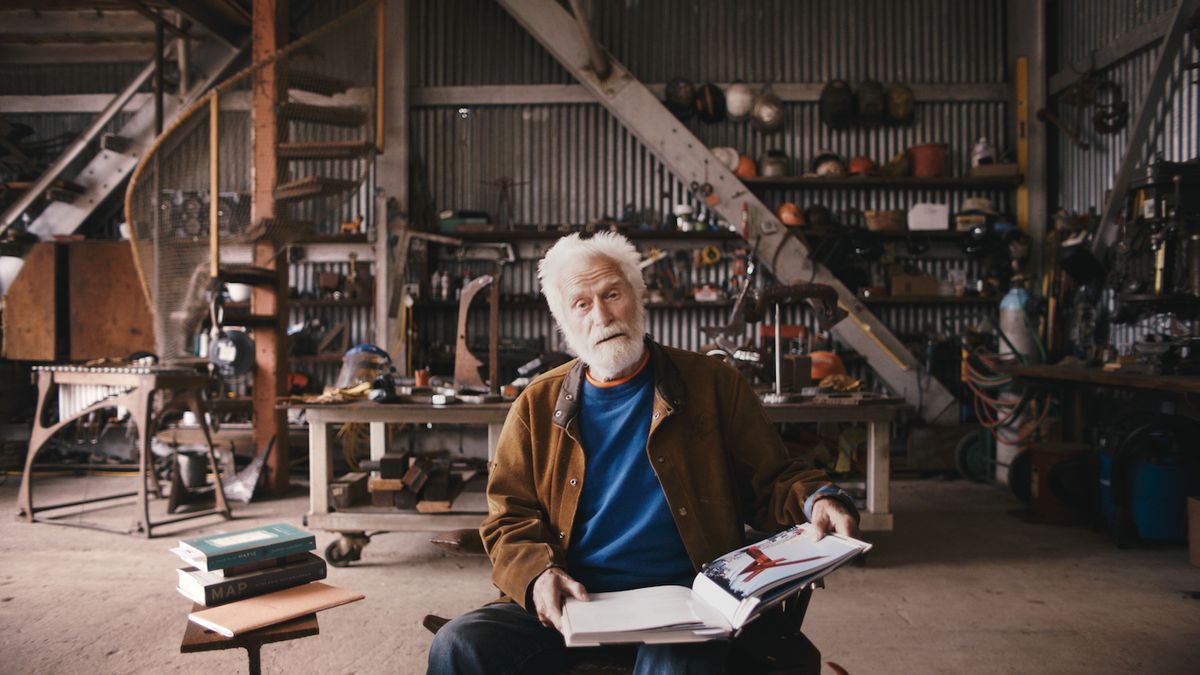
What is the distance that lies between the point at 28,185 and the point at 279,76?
402 centimetres

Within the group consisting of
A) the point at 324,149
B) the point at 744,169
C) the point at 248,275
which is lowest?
the point at 248,275

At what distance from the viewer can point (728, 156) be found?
7664 mm

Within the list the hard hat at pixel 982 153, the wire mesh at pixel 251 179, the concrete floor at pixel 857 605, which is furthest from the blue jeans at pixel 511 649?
the hard hat at pixel 982 153

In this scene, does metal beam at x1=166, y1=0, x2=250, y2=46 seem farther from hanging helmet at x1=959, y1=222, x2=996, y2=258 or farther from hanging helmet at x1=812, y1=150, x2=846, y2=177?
hanging helmet at x1=959, y1=222, x2=996, y2=258

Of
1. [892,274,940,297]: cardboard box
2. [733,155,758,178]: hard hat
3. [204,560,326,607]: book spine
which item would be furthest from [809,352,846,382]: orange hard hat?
[204,560,326,607]: book spine

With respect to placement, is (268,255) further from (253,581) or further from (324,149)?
(253,581)

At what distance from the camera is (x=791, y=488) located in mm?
1967

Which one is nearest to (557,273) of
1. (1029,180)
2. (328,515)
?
(328,515)

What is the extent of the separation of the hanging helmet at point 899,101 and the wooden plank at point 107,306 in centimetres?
743

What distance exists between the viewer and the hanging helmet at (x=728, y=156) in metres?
7.65

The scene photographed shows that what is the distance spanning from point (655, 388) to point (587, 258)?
41 cm

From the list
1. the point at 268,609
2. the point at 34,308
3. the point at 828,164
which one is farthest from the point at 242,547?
the point at 34,308

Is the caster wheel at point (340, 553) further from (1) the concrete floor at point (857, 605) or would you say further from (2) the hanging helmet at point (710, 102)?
(2) the hanging helmet at point (710, 102)

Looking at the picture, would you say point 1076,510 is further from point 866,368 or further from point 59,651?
point 59,651
